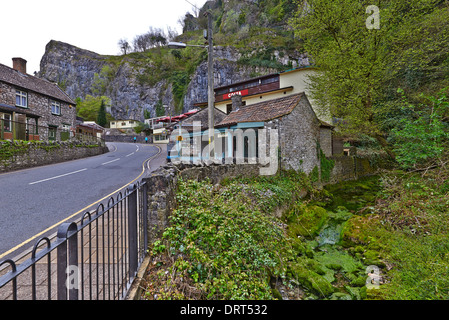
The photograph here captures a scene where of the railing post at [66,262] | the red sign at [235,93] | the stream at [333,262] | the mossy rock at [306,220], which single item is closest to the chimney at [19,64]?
the red sign at [235,93]

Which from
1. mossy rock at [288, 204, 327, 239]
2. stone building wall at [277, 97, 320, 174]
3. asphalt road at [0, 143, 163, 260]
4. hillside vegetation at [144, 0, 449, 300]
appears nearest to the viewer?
hillside vegetation at [144, 0, 449, 300]

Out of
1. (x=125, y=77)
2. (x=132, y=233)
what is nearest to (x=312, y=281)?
(x=132, y=233)

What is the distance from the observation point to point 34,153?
1336 cm

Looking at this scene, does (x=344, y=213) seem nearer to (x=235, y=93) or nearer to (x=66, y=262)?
(x=66, y=262)

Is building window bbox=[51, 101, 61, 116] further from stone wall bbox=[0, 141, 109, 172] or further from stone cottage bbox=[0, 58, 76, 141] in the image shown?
stone wall bbox=[0, 141, 109, 172]

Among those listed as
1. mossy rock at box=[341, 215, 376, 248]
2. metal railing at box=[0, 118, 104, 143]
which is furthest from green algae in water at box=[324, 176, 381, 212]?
metal railing at box=[0, 118, 104, 143]

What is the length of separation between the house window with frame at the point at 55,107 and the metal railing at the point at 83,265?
26.9 m

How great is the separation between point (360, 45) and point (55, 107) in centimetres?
3092

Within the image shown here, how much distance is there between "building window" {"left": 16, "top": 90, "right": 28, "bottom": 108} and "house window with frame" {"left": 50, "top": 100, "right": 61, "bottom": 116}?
9.35ft

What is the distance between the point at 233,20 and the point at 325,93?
58.9 m

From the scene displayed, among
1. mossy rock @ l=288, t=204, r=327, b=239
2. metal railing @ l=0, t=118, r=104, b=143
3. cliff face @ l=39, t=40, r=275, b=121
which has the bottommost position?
mossy rock @ l=288, t=204, r=327, b=239

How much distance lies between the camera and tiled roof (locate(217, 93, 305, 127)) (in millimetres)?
13289

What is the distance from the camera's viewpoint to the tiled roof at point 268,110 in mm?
13289
